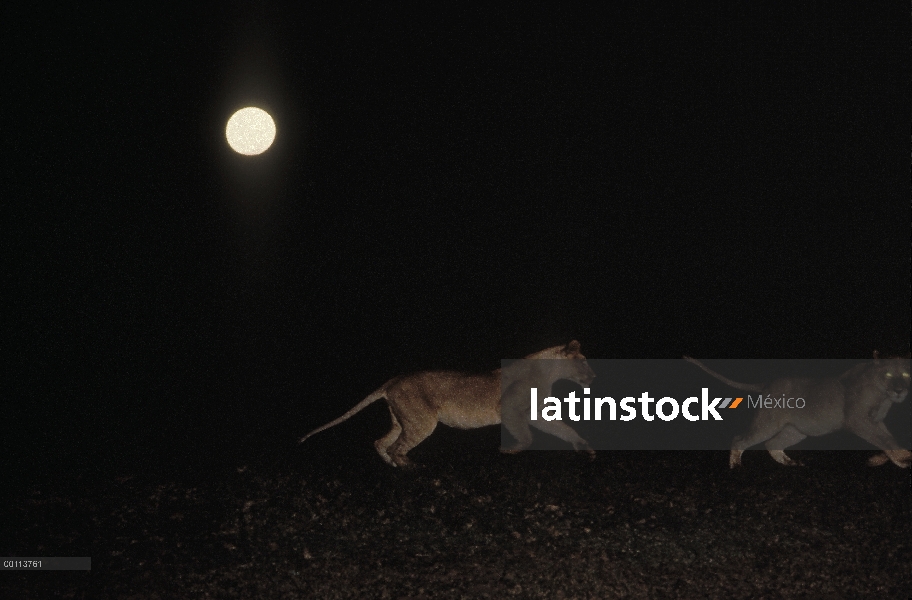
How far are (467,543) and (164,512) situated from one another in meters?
2.30

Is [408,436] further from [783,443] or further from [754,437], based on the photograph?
[783,443]

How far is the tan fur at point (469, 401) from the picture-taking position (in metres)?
6.12

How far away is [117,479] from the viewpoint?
6133 mm

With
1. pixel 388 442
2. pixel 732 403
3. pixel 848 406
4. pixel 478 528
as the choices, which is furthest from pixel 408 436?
pixel 848 406

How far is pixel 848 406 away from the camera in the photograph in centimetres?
606

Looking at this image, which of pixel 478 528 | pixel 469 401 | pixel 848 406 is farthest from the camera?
pixel 469 401

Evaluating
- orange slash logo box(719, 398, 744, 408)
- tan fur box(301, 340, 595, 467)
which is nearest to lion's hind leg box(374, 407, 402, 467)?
tan fur box(301, 340, 595, 467)

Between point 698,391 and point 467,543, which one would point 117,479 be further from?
point 698,391

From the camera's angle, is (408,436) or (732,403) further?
(732,403)

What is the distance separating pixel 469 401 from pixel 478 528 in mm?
1139

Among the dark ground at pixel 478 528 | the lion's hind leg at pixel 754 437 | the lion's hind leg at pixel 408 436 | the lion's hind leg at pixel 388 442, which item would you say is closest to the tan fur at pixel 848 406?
the lion's hind leg at pixel 754 437

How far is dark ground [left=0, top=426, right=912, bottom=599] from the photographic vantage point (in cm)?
480

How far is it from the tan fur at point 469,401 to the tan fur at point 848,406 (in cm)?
147

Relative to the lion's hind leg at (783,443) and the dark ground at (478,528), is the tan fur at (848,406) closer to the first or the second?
the lion's hind leg at (783,443)
